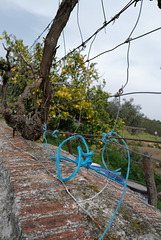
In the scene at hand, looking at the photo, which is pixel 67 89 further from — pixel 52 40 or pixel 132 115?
pixel 132 115

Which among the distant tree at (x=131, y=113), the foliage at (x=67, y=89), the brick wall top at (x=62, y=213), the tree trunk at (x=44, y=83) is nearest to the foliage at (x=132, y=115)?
the distant tree at (x=131, y=113)

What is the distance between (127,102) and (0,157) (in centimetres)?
1625

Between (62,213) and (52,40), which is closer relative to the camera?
(62,213)

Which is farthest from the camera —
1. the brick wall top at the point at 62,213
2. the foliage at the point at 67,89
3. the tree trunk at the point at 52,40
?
the foliage at the point at 67,89

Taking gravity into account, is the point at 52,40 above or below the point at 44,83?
above

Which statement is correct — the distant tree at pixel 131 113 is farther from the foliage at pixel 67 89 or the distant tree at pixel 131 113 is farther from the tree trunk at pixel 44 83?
the tree trunk at pixel 44 83

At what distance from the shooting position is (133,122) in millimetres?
16906

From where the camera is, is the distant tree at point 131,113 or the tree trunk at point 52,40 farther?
the distant tree at point 131,113

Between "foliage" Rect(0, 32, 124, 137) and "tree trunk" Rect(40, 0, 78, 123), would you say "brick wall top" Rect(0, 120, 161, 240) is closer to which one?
"tree trunk" Rect(40, 0, 78, 123)

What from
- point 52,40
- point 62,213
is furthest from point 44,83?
point 62,213

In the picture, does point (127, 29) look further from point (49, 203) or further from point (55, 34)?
point (49, 203)

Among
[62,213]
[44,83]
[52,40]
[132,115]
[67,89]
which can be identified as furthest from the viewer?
[132,115]

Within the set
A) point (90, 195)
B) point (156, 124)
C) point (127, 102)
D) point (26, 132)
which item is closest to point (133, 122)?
point (127, 102)

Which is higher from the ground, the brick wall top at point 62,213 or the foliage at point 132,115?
the foliage at point 132,115
